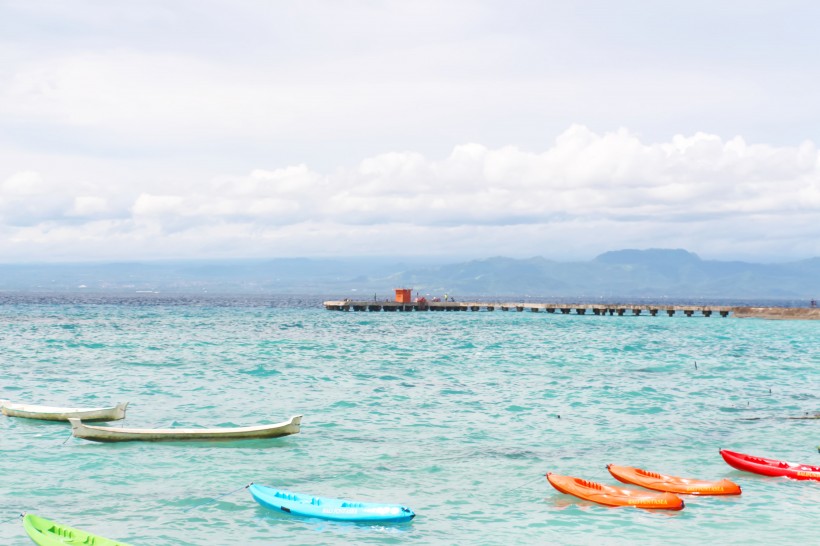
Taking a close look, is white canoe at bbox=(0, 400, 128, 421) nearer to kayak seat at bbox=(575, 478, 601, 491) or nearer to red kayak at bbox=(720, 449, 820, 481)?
kayak seat at bbox=(575, 478, 601, 491)

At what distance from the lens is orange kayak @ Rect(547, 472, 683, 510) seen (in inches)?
718

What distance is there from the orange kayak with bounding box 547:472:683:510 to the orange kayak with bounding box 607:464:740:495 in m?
0.63

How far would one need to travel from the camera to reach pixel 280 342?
6488 centimetres

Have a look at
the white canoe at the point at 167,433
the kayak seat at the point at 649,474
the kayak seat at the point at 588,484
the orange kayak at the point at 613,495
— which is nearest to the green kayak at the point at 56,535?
the white canoe at the point at 167,433

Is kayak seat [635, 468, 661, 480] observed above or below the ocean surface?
above

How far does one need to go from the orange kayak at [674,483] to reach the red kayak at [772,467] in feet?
6.89

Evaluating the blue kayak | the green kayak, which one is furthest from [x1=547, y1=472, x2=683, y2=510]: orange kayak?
the green kayak

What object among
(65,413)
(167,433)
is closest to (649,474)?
(167,433)

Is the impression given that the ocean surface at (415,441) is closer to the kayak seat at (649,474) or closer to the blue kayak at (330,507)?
the blue kayak at (330,507)

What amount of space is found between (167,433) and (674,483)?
1504cm

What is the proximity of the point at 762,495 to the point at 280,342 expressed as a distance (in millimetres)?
49260

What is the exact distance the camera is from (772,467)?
70.2 feet

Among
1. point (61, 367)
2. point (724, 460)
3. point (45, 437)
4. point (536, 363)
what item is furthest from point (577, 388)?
point (61, 367)

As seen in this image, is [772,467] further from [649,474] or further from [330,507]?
[330,507]
